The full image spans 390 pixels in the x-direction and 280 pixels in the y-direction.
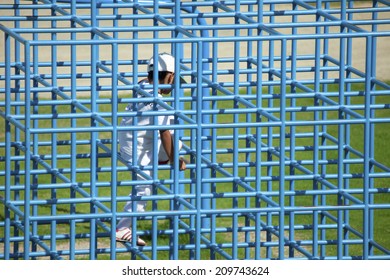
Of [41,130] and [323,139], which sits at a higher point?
[41,130]

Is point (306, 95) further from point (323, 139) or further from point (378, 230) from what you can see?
point (378, 230)

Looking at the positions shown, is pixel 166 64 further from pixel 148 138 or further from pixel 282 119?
pixel 282 119

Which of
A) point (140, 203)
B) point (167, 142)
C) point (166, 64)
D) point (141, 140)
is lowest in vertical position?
point (140, 203)

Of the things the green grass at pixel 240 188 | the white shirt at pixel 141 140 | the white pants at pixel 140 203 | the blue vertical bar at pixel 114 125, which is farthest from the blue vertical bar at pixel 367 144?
the white pants at pixel 140 203

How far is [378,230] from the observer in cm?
1121

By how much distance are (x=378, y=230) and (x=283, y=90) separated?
4.73 m

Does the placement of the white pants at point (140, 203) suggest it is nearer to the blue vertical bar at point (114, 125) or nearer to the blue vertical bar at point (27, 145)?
the blue vertical bar at point (114, 125)

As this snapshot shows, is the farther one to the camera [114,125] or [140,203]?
[140,203]

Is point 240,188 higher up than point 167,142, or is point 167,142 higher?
point 167,142

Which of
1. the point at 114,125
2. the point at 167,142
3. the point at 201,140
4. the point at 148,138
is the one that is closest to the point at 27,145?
the point at 114,125

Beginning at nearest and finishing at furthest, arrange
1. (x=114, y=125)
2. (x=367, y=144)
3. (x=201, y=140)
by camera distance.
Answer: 1. (x=114, y=125)
2. (x=367, y=144)
3. (x=201, y=140)

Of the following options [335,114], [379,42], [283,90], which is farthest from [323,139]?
[379,42]

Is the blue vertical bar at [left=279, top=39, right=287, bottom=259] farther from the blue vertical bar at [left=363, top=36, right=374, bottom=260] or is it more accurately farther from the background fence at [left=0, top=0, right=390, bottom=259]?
the blue vertical bar at [left=363, top=36, right=374, bottom=260]

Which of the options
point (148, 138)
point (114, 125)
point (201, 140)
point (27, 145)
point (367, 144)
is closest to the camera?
point (27, 145)
